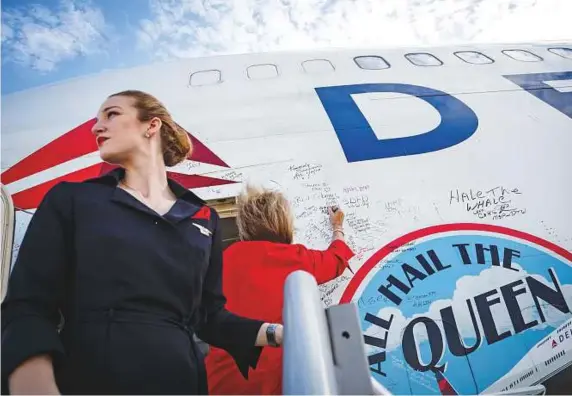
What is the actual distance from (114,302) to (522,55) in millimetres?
4670

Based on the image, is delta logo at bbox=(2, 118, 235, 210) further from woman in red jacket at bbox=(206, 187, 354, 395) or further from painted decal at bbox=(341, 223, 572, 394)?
painted decal at bbox=(341, 223, 572, 394)

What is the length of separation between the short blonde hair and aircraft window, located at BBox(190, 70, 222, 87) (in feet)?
3.89

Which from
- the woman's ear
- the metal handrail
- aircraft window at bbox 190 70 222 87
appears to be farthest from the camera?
aircraft window at bbox 190 70 222 87

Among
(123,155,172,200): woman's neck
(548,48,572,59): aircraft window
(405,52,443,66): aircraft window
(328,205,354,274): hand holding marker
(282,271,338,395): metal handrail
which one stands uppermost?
(548,48,572,59): aircraft window

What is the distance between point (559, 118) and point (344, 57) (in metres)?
1.99

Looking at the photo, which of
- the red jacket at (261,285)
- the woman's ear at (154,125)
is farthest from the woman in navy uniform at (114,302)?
the woman's ear at (154,125)

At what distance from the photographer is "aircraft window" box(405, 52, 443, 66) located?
4.17 meters

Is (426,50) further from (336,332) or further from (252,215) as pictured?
(336,332)

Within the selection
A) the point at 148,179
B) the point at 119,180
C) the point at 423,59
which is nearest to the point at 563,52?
the point at 423,59

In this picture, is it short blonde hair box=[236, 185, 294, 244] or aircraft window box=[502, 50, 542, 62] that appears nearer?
short blonde hair box=[236, 185, 294, 244]

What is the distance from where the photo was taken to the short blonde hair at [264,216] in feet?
9.64

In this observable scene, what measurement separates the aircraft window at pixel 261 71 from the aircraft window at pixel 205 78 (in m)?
0.29

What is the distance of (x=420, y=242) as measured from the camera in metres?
3.08

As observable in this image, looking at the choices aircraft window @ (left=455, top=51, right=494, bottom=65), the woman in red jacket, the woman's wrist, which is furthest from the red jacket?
aircraft window @ (left=455, top=51, right=494, bottom=65)
